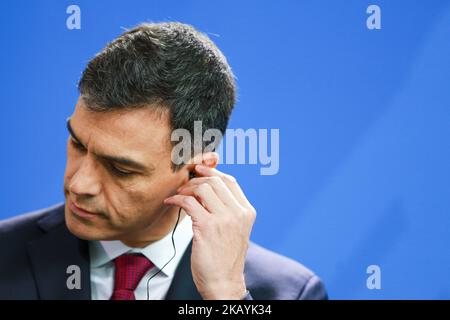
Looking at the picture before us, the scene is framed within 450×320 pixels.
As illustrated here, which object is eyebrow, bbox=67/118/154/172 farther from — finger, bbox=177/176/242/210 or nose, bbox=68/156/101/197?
finger, bbox=177/176/242/210

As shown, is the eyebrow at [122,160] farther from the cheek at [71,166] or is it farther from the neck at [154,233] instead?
the neck at [154,233]

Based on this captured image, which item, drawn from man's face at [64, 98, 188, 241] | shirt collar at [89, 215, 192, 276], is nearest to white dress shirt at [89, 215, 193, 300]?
shirt collar at [89, 215, 192, 276]

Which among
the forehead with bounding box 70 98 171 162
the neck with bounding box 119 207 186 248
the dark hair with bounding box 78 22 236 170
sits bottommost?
the neck with bounding box 119 207 186 248

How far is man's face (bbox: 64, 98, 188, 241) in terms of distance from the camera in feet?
4.89

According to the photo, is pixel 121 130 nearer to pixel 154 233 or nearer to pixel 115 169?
pixel 115 169

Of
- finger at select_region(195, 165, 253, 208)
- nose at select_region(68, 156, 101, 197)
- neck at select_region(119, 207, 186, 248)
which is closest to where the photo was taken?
nose at select_region(68, 156, 101, 197)

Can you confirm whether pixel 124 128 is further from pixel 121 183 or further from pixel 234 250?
pixel 234 250

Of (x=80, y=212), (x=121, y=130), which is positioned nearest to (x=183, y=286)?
(x=80, y=212)

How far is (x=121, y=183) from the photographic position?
1534mm

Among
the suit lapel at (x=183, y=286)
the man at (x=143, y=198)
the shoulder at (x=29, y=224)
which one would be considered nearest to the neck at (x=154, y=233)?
the man at (x=143, y=198)

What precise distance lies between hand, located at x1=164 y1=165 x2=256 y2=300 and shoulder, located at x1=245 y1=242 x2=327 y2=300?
0.21m

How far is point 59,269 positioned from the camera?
1.66 m
